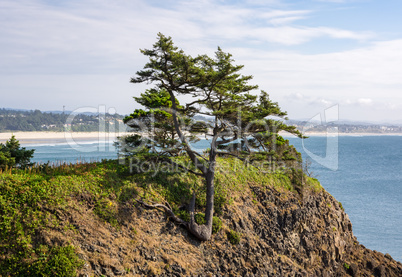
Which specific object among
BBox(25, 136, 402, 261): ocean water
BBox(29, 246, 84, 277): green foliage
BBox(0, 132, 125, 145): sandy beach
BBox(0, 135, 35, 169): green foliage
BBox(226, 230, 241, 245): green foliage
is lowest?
BBox(25, 136, 402, 261): ocean water

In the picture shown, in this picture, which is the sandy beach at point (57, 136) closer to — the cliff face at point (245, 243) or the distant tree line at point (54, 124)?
the distant tree line at point (54, 124)

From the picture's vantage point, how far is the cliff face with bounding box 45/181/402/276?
59.2 ft

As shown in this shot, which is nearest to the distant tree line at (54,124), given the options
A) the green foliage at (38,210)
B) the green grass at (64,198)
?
the green grass at (64,198)

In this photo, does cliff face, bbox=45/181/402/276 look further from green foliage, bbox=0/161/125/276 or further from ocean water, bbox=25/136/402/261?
ocean water, bbox=25/136/402/261

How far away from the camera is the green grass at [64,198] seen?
1582 cm

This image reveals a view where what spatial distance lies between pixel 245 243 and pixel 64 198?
39.8 ft

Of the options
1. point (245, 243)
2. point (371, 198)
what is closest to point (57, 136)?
point (371, 198)

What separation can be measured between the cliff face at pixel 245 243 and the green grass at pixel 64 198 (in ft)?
1.47

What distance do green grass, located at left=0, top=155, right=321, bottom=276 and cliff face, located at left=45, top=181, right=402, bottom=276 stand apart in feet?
1.47

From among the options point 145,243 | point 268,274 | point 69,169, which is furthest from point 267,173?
point 69,169

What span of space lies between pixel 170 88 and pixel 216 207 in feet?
27.9

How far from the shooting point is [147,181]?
22922 mm

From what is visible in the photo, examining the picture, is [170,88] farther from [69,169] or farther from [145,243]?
[145,243]

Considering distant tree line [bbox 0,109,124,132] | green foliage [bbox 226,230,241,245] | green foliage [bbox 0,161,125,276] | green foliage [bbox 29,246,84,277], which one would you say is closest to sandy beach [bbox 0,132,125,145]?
distant tree line [bbox 0,109,124,132]
